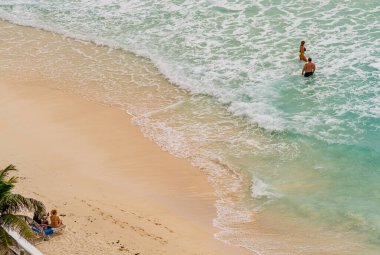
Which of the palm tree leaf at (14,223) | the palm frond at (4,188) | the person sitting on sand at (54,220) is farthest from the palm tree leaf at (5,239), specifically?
the person sitting on sand at (54,220)

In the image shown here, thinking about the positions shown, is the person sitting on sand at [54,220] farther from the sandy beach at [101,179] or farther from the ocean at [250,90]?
→ the ocean at [250,90]

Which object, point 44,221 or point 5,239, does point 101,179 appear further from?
point 5,239

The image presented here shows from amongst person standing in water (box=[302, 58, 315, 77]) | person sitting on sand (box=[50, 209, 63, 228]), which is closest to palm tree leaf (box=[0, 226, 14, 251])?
person sitting on sand (box=[50, 209, 63, 228])

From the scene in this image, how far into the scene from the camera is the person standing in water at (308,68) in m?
27.4

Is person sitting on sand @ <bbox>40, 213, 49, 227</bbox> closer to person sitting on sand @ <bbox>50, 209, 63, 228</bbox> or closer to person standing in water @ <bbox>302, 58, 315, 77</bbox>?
person sitting on sand @ <bbox>50, 209, 63, 228</bbox>

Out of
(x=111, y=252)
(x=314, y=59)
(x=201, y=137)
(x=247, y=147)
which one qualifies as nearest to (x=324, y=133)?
(x=247, y=147)

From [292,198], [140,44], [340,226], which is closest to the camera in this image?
[340,226]

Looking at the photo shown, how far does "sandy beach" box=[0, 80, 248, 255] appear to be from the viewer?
17.0m

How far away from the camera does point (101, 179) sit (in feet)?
67.8

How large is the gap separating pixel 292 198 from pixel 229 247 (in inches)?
136

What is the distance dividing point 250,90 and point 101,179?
916 cm

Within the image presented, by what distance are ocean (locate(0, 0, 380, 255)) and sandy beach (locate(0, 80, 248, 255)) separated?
2.49 ft

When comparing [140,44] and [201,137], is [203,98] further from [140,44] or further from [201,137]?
[140,44]

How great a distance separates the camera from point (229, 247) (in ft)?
56.6
